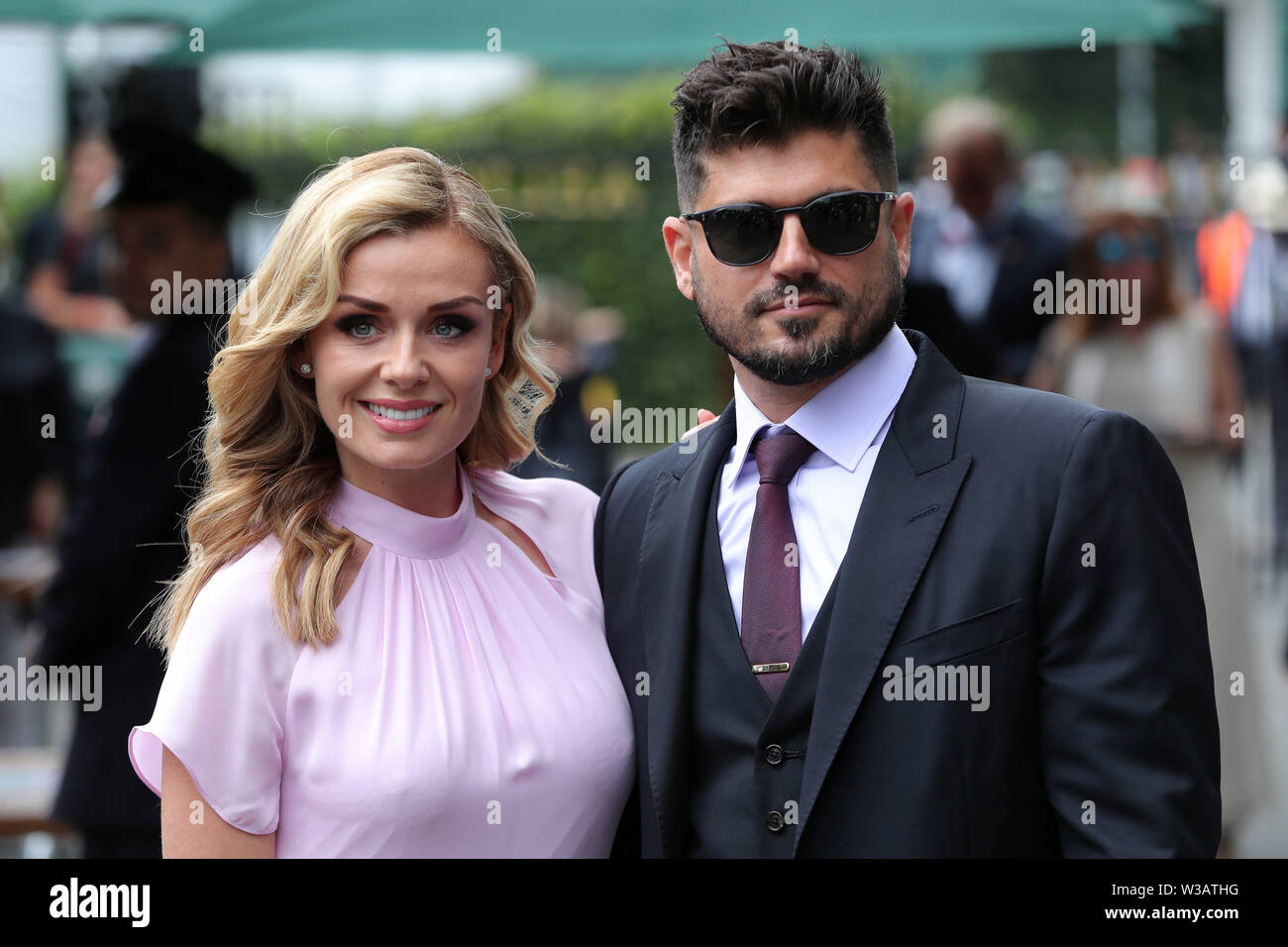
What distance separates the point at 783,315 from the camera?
2441mm

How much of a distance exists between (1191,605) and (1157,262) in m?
3.70

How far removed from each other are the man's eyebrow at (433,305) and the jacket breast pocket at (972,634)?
0.99 meters

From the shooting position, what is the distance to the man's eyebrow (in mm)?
2543

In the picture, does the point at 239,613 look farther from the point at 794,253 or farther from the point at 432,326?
the point at 794,253

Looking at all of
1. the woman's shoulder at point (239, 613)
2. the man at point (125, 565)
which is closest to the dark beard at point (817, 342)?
the woman's shoulder at point (239, 613)

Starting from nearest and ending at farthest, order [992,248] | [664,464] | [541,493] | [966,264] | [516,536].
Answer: [664,464], [516,536], [541,493], [992,248], [966,264]

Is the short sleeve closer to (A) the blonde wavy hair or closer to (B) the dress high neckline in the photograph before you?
(A) the blonde wavy hair

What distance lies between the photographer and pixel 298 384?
2.72 meters

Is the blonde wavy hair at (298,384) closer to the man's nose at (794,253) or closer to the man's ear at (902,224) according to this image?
the man's nose at (794,253)

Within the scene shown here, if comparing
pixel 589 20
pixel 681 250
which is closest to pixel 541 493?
pixel 681 250

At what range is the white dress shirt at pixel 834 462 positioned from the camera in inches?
96.2

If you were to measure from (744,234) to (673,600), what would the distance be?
64 cm

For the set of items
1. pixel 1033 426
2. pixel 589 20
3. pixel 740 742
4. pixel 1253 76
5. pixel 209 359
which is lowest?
pixel 740 742
